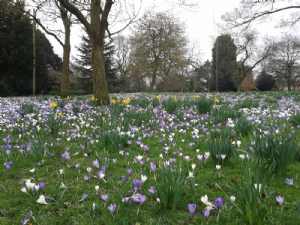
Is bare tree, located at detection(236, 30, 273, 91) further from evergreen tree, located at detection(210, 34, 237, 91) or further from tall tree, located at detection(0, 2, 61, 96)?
tall tree, located at detection(0, 2, 61, 96)

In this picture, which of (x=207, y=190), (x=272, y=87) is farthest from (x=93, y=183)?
(x=272, y=87)

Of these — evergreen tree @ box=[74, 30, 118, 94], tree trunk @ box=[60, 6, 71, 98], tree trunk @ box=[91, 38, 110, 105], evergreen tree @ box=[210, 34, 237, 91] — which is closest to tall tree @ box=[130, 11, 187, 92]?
evergreen tree @ box=[74, 30, 118, 94]

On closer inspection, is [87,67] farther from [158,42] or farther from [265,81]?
[265,81]

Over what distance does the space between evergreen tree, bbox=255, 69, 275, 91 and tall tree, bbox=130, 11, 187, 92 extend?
85.2 ft

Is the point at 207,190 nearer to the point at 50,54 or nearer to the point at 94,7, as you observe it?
the point at 94,7

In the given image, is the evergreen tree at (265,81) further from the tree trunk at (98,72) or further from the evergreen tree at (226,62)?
the tree trunk at (98,72)

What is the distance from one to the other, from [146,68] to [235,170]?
22824 mm

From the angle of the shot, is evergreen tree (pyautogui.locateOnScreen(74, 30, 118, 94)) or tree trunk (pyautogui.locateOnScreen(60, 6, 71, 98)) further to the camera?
evergreen tree (pyautogui.locateOnScreen(74, 30, 118, 94))

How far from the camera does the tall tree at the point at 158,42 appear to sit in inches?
901

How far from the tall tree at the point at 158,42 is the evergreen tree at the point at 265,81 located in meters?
26.0

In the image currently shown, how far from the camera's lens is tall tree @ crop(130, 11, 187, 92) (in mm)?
22886

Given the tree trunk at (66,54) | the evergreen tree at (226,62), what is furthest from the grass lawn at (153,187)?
the evergreen tree at (226,62)

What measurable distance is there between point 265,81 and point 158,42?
96.6 ft

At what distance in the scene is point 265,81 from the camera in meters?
41.9
